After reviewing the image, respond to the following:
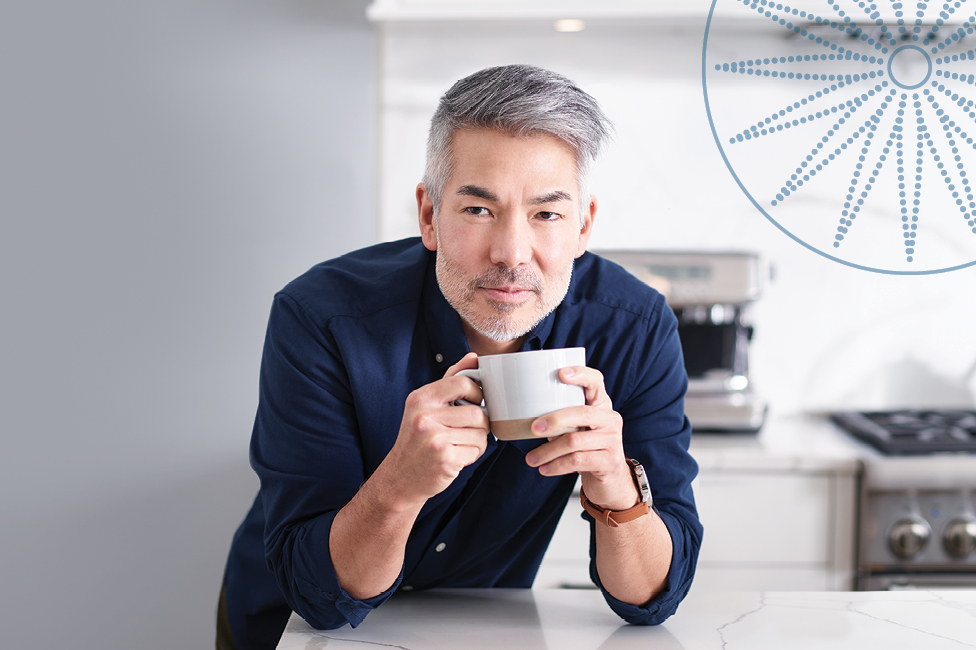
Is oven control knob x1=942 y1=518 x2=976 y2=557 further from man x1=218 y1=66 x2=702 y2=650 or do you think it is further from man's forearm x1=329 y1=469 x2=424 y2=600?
man's forearm x1=329 y1=469 x2=424 y2=600

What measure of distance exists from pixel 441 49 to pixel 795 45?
964mm

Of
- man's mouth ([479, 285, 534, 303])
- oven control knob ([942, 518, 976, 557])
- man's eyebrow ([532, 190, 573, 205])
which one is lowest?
oven control knob ([942, 518, 976, 557])

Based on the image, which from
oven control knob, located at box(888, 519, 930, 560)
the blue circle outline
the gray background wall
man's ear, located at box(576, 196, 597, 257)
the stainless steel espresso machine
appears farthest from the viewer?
the gray background wall

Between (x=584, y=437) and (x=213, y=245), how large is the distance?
1583mm

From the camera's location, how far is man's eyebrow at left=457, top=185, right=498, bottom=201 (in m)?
0.87

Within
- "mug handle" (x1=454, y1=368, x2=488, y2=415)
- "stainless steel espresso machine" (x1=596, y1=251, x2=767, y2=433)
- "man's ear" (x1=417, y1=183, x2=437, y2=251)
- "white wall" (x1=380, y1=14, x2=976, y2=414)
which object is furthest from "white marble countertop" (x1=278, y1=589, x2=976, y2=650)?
"white wall" (x1=380, y1=14, x2=976, y2=414)

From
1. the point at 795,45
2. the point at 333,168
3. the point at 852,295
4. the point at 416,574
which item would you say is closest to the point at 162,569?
the point at 333,168

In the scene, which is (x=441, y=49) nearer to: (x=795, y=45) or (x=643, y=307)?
(x=795, y=45)

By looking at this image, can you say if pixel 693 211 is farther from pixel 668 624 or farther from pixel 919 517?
pixel 668 624

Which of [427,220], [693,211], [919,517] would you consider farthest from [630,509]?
[693,211]

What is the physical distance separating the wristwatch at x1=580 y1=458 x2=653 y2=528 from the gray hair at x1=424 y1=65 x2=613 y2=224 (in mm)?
321

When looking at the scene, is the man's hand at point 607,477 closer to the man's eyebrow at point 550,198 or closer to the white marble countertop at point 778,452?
the man's eyebrow at point 550,198

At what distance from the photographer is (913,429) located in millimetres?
1770

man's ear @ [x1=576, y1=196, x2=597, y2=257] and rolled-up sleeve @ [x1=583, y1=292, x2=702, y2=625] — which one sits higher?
man's ear @ [x1=576, y1=196, x2=597, y2=257]
